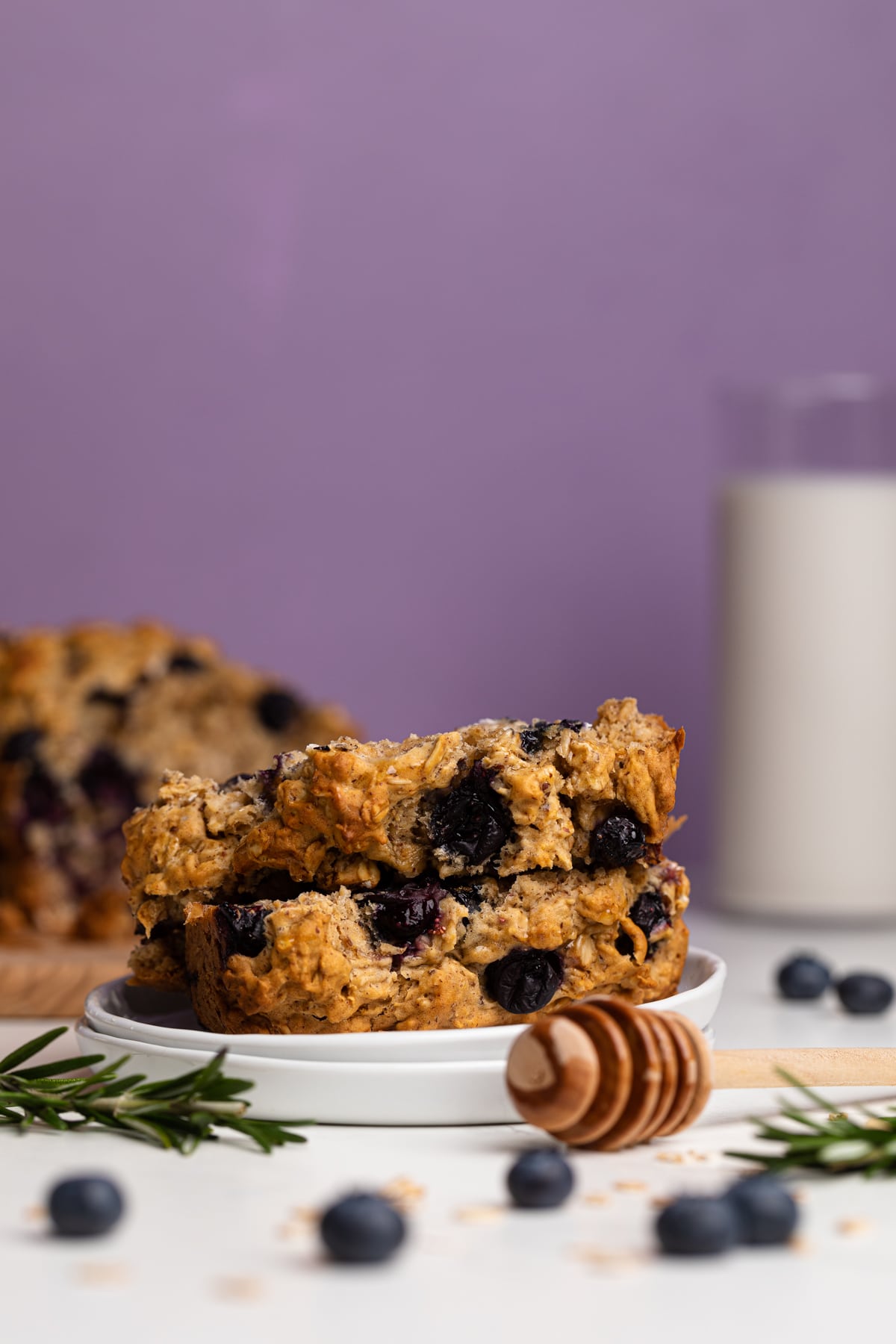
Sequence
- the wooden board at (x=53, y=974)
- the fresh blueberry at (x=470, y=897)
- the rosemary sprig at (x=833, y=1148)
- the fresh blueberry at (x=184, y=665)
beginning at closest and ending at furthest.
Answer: the rosemary sprig at (x=833, y=1148) → the fresh blueberry at (x=470, y=897) → the wooden board at (x=53, y=974) → the fresh blueberry at (x=184, y=665)

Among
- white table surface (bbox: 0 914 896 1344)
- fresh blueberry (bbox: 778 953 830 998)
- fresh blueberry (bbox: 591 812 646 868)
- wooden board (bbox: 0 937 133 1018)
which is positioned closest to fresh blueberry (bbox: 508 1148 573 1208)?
white table surface (bbox: 0 914 896 1344)

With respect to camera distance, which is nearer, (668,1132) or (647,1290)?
(647,1290)

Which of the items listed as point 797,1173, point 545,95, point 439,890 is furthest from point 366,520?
point 797,1173

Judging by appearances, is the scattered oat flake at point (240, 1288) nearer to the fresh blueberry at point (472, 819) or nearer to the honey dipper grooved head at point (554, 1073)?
the honey dipper grooved head at point (554, 1073)

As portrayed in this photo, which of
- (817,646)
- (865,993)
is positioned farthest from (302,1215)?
(817,646)

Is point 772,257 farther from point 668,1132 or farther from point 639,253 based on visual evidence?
point 668,1132

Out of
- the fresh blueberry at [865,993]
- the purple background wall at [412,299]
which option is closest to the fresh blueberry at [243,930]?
the fresh blueberry at [865,993]
